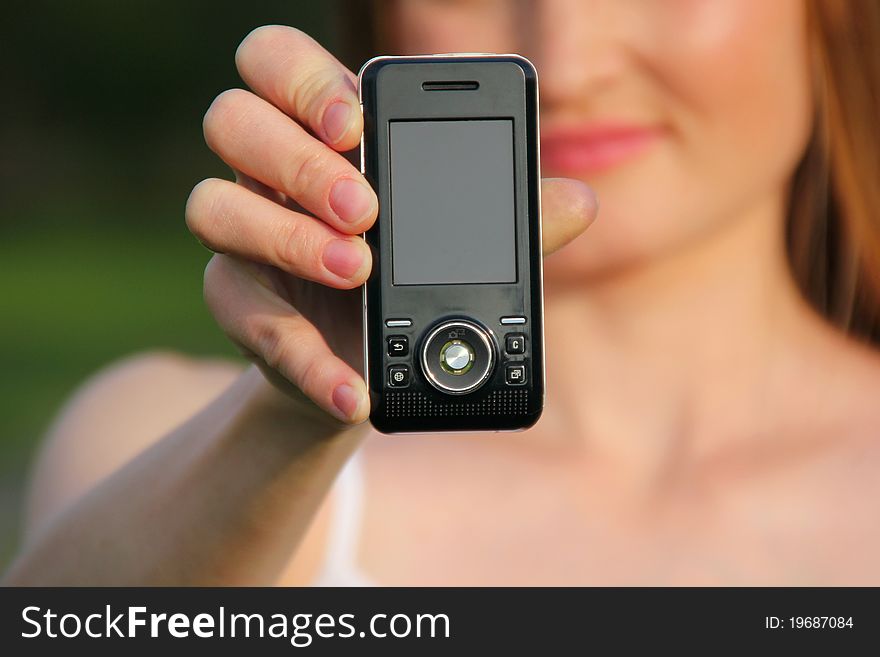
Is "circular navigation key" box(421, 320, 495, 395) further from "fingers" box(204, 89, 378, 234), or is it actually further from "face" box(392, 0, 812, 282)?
"face" box(392, 0, 812, 282)

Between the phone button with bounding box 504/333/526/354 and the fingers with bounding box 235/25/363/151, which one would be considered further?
the phone button with bounding box 504/333/526/354

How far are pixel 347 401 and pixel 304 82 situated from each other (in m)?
0.38

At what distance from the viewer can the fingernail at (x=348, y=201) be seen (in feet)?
4.55

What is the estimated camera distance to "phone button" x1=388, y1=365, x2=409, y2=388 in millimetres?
1518

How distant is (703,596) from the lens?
83.0 inches

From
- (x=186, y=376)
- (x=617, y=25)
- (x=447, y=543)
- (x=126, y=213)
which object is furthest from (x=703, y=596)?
(x=126, y=213)

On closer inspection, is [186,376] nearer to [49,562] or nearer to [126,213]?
[49,562]

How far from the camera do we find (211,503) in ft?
5.94

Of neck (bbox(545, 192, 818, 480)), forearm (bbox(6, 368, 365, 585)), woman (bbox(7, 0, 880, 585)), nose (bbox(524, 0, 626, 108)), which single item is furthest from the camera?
neck (bbox(545, 192, 818, 480))

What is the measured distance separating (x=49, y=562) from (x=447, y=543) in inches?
27.8

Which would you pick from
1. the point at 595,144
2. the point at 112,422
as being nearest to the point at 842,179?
the point at 595,144

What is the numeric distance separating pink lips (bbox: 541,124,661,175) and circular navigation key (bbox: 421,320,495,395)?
0.63 metres

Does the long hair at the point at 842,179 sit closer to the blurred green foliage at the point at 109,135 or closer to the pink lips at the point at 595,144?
the pink lips at the point at 595,144

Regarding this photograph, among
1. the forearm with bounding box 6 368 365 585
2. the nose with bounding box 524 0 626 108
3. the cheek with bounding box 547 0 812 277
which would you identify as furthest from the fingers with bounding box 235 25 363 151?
the cheek with bounding box 547 0 812 277
